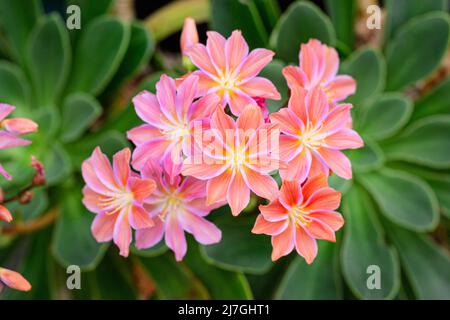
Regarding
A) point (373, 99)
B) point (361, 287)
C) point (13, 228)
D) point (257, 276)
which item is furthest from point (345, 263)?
point (13, 228)

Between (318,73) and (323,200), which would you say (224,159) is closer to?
(323,200)

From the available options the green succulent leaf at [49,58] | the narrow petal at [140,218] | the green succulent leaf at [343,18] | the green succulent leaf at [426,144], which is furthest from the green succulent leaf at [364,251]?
the green succulent leaf at [49,58]

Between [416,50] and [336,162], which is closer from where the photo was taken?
[336,162]

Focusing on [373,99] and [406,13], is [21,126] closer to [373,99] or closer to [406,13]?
[373,99]

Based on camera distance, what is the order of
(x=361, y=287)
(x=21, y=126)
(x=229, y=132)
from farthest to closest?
(x=361, y=287) < (x=21, y=126) < (x=229, y=132)

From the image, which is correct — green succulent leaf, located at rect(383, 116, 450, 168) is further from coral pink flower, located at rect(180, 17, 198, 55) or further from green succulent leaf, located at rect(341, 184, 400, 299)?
coral pink flower, located at rect(180, 17, 198, 55)

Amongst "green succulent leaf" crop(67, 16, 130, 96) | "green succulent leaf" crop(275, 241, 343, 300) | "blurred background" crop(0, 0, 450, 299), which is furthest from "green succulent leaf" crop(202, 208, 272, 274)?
"green succulent leaf" crop(67, 16, 130, 96)

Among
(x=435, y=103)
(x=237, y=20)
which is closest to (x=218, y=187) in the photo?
(x=237, y=20)

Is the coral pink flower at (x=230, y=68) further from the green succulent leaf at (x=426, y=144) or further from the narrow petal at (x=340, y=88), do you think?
the green succulent leaf at (x=426, y=144)
